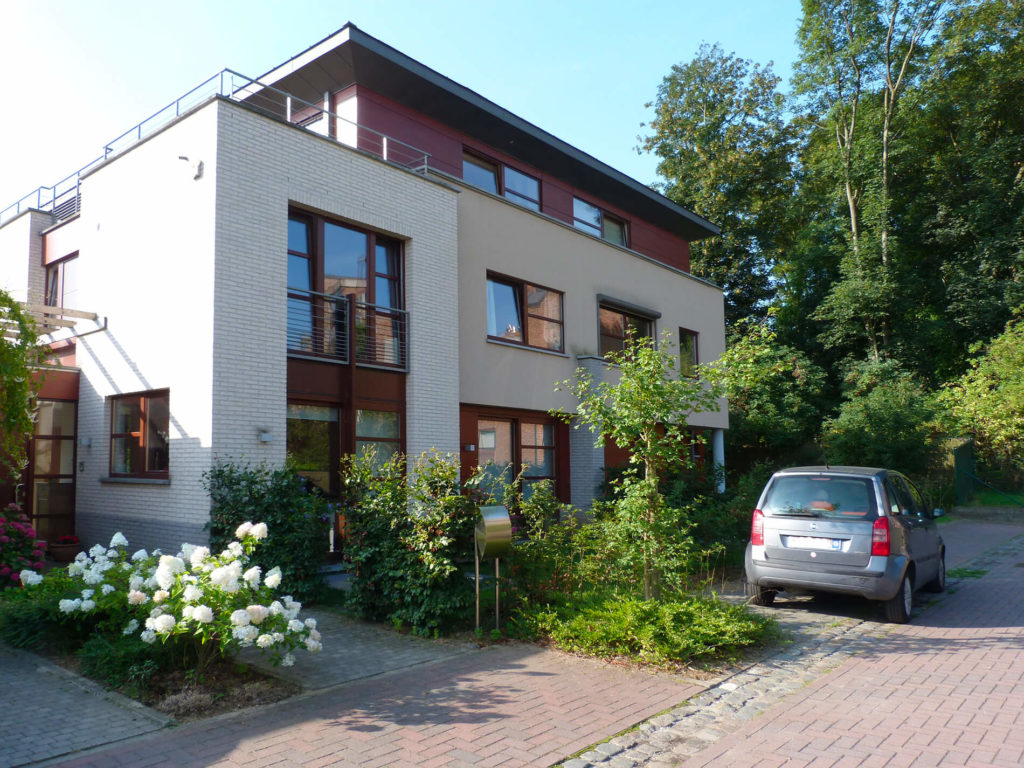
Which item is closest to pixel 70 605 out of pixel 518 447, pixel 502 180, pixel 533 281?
pixel 518 447

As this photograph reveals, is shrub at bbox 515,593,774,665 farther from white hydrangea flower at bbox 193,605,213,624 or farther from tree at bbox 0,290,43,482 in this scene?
tree at bbox 0,290,43,482

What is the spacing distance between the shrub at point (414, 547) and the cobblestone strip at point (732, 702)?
2599 mm

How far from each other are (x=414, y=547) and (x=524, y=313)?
8.35m

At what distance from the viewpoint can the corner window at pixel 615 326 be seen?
1742 cm

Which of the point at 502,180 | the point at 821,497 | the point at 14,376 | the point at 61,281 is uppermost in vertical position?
the point at 502,180

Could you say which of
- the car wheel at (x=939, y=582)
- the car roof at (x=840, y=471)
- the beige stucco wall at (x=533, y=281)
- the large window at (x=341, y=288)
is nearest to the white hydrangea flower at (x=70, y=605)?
the large window at (x=341, y=288)

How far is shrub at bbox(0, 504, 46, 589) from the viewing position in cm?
830

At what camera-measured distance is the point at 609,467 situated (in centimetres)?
1596

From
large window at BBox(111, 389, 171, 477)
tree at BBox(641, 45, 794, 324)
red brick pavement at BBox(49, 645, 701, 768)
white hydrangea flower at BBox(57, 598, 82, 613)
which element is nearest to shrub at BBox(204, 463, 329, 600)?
large window at BBox(111, 389, 171, 477)

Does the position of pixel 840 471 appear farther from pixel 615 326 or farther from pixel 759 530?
pixel 615 326

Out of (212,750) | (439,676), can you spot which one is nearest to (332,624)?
(439,676)

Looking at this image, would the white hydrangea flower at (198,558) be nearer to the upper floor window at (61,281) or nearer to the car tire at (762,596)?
the car tire at (762,596)

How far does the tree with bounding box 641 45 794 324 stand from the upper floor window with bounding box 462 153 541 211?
18.4 m

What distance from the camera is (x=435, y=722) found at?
514 cm
